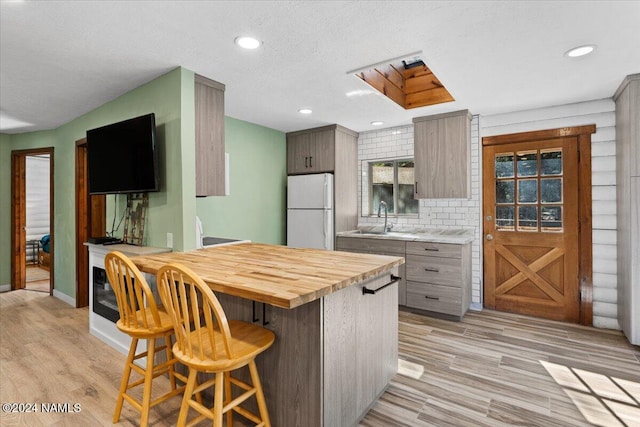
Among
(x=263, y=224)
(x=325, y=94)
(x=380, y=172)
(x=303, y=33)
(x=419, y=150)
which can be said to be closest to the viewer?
(x=303, y=33)

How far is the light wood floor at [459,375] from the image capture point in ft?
6.51

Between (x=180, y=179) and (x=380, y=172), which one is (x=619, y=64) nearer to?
(x=380, y=172)

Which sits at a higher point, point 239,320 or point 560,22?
point 560,22

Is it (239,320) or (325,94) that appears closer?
(239,320)

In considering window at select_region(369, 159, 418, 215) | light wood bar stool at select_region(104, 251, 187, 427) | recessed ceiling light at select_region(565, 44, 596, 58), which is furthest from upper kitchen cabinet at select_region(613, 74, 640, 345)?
light wood bar stool at select_region(104, 251, 187, 427)

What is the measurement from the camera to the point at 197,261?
212 cm

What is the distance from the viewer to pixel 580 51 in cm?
236

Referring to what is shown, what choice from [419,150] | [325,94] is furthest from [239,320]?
[419,150]

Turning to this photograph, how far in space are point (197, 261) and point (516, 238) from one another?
3.52 m

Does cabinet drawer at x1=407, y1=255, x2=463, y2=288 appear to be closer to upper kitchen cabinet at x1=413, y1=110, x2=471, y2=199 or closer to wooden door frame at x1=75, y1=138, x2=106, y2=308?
upper kitchen cabinet at x1=413, y1=110, x2=471, y2=199

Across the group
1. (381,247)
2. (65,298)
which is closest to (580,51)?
(381,247)

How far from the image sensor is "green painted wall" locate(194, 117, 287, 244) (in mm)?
3984

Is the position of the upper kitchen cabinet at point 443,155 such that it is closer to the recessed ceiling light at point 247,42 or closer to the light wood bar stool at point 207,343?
the recessed ceiling light at point 247,42

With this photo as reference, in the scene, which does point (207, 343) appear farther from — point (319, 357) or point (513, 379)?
point (513, 379)
